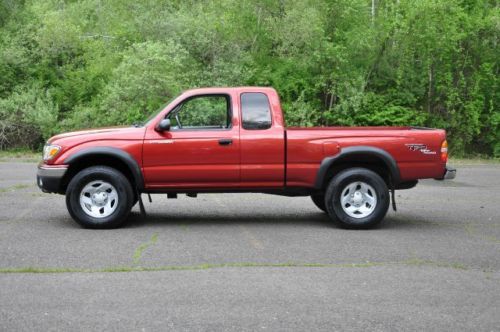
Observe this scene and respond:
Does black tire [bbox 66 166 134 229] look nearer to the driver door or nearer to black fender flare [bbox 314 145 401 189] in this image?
the driver door

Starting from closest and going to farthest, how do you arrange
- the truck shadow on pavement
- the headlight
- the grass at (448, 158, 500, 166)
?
the headlight, the truck shadow on pavement, the grass at (448, 158, 500, 166)

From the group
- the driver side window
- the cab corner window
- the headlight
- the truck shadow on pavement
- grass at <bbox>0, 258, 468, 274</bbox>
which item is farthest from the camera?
the truck shadow on pavement

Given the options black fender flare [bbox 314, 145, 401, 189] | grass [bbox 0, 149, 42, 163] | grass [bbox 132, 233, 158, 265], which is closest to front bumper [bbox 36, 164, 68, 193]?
grass [bbox 132, 233, 158, 265]

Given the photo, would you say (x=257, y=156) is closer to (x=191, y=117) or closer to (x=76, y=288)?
(x=191, y=117)

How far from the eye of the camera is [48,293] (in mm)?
6809

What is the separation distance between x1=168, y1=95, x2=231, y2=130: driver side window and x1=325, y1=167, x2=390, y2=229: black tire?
5.57 feet

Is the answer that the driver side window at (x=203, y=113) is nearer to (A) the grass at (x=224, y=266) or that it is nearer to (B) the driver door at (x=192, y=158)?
(B) the driver door at (x=192, y=158)

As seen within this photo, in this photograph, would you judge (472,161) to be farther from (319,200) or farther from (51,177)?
(51,177)

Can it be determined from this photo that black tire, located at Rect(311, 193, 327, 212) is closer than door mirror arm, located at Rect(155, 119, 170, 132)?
No

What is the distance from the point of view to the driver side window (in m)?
10.8

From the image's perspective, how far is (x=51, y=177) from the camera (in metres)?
10.4

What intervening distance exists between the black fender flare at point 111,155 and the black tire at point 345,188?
8.41ft

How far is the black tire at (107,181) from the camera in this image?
10383mm

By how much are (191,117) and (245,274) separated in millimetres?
3741
